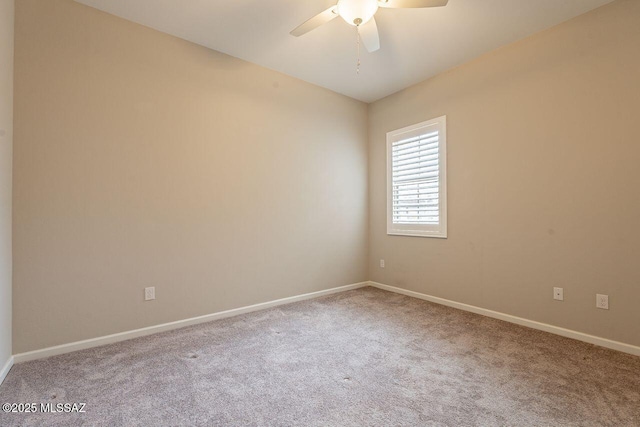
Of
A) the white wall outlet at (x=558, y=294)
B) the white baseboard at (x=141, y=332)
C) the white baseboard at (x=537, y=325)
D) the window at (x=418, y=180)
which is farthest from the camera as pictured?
the window at (x=418, y=180)

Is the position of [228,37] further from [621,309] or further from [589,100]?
[621,309]

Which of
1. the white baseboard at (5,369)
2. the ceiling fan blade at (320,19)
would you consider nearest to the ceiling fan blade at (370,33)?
the ceiling fan blade at (320,19)

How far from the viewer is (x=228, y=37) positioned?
2.76 meters

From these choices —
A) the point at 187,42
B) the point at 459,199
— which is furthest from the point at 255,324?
the point at 187,42

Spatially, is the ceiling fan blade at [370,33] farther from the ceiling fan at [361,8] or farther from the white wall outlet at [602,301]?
the white wall outlet at [602,301]

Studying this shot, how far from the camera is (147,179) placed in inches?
103

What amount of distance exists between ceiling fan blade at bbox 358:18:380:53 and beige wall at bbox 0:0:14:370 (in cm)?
239

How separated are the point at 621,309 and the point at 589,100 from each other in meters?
1.70

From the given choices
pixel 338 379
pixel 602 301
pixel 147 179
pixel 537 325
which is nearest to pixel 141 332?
pixel 147 179

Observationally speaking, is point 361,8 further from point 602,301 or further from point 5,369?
→ point 5,369

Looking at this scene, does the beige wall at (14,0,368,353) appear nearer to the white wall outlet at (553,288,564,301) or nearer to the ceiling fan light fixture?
the ceiling fan light fixture

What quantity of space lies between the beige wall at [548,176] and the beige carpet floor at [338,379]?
0.45 meters

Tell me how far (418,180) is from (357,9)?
7.48 ft

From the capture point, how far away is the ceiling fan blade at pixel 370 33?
216 centimetres
